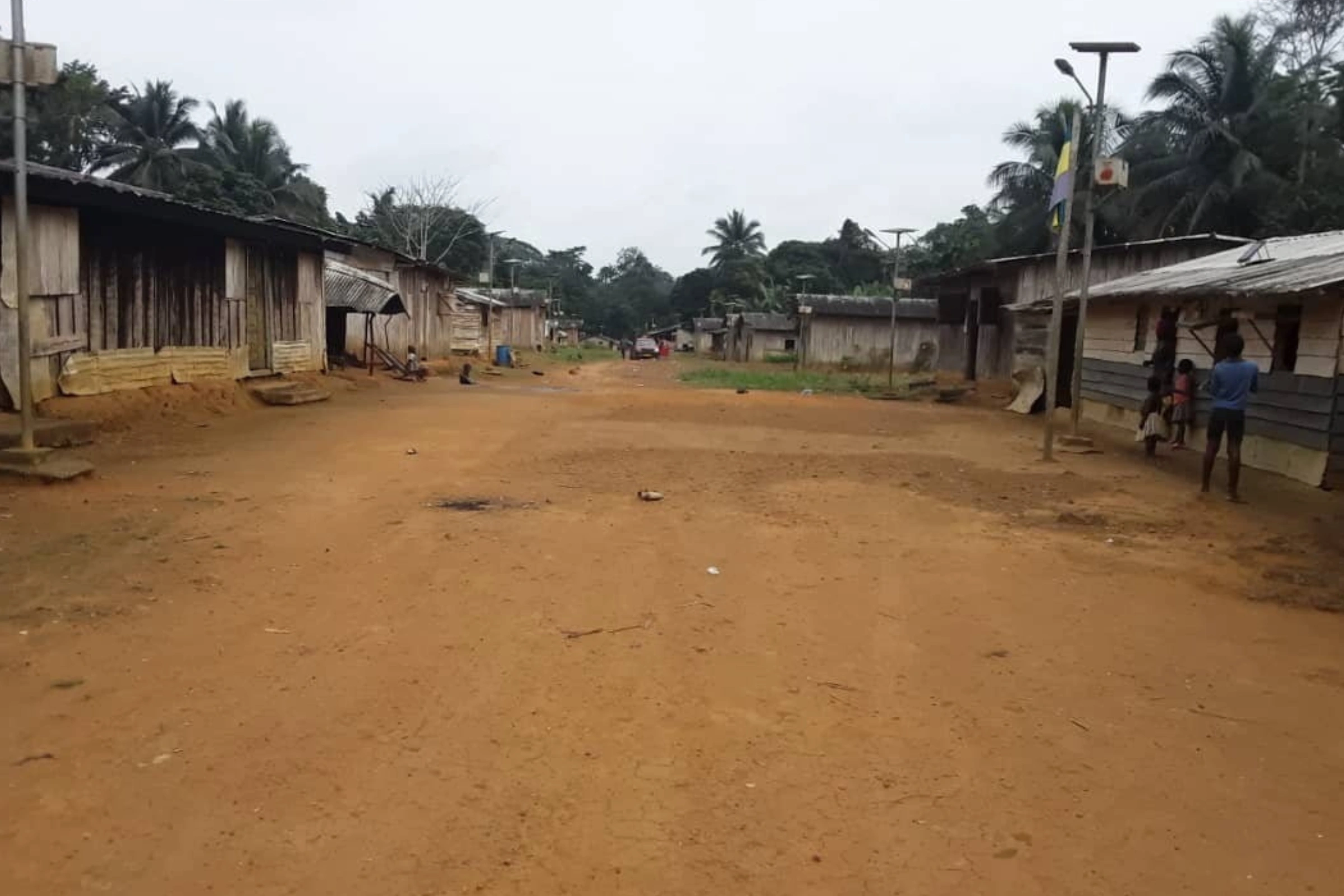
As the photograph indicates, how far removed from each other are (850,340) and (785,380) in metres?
12.7

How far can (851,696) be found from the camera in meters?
4.66

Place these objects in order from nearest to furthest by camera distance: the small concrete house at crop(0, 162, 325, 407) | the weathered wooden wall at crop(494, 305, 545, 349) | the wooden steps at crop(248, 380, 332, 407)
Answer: the small concrete house at crop(0, 162, 325, 407)
the wooden steps at crop(248, 380, 332, 407)
the weathered wooden wall at crop(494, 305, 545, 349)

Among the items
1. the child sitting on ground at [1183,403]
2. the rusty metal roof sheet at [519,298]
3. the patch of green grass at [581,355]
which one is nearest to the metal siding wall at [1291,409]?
the child sitting on ground at [1183,403]

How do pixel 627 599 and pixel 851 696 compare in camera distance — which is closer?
pixel 851 696

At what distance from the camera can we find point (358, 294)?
918 inches

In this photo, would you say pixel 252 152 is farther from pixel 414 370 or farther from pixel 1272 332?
pixel 1272 332

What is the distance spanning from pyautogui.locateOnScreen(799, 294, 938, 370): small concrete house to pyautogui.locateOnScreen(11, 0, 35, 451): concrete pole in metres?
36.6

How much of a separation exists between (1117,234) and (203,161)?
130 ft

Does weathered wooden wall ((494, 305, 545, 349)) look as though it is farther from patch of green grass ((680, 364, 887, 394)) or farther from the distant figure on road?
the distant figure on road

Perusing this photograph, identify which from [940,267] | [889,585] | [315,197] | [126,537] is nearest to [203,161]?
[315,197]

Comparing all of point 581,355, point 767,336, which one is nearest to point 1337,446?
point 767,336

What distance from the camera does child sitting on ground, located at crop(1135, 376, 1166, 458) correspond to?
13.7 metres

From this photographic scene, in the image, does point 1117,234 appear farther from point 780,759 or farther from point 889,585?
point 780,759

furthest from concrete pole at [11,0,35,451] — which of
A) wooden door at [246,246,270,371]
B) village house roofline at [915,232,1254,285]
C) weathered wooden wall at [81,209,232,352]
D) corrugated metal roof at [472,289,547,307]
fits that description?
corrugated metal roof at [472,289,547,307]
